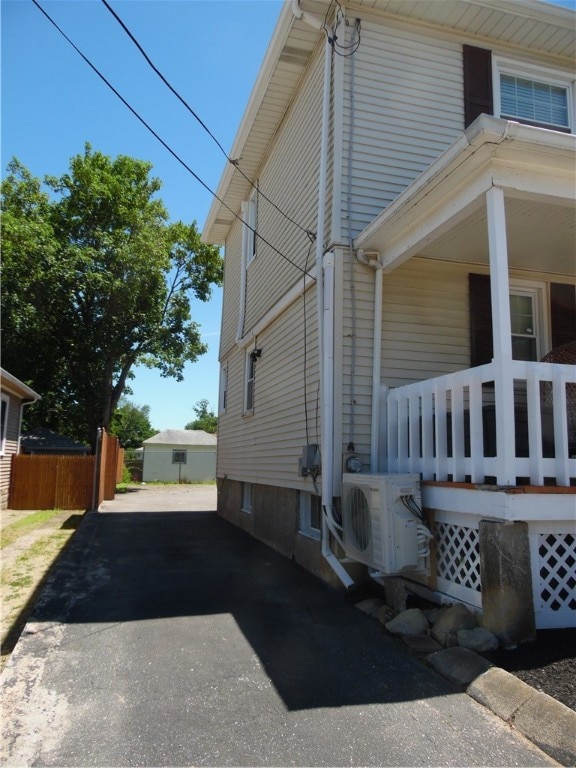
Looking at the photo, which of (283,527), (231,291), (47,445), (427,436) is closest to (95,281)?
(47,445)

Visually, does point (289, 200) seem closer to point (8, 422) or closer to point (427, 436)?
point (427, 436)

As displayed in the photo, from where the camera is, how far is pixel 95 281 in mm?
20688

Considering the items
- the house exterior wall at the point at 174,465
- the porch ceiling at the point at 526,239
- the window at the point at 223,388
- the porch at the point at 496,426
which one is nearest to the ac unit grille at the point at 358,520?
the porch at the point at 496,426

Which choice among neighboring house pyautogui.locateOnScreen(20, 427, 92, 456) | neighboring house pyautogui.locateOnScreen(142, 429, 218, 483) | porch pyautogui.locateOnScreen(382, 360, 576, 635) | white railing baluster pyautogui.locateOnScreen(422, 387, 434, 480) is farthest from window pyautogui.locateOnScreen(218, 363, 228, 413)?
neighboring house pyautogui.locateOnScreen(142, 429, 218, 483)

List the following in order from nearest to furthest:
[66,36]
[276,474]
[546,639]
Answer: [546,639] < [66,36] < [276,474]

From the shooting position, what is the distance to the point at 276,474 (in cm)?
834

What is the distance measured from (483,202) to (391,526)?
2876 millimetres

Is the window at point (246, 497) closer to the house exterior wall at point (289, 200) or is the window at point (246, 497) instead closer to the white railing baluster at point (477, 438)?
the house exterior wall at point (289, 200)

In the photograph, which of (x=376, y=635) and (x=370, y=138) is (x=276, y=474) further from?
(x=370, y=138)

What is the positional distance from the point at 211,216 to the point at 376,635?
34.9 ft

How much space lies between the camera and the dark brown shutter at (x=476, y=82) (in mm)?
A: 7461

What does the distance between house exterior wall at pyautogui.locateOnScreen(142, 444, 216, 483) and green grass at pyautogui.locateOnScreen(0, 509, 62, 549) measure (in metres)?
20.0

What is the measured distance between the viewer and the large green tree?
2039cm

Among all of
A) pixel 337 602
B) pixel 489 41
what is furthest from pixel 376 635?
pixel 489 41
